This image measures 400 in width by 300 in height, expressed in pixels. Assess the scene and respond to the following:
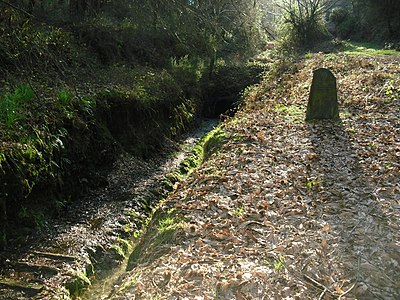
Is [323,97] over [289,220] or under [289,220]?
over

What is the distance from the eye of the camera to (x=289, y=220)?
508cm

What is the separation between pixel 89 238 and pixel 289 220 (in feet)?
10.7

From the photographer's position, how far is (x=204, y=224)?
517 centimetres

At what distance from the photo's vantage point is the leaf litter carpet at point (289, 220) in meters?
3.94

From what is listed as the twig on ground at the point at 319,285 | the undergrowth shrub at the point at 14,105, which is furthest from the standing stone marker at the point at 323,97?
the undergrowth shrub at the point at 14,105

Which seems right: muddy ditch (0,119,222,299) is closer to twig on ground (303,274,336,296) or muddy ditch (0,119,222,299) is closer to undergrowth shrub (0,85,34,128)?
undergrowth shrub (0,85,34,128)

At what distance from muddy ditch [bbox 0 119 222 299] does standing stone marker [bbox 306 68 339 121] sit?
3395mm

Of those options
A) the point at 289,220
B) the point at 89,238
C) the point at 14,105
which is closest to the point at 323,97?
the point at 289,220

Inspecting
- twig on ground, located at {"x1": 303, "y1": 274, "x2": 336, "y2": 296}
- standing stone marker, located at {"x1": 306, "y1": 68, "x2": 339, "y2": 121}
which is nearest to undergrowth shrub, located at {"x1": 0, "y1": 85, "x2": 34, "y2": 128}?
twig on ground, located at {"x1": 303, "y1": 274, "x2": 336, "y2": 296}

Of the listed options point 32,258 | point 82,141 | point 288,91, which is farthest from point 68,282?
point 288,91

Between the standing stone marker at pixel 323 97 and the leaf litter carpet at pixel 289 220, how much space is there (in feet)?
1.09

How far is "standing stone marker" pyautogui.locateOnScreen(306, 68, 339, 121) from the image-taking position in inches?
356

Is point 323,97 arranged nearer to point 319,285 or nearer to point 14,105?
point 319,285

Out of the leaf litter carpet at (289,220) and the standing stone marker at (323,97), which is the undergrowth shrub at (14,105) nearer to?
the leaf litter carpet at (289,220)
